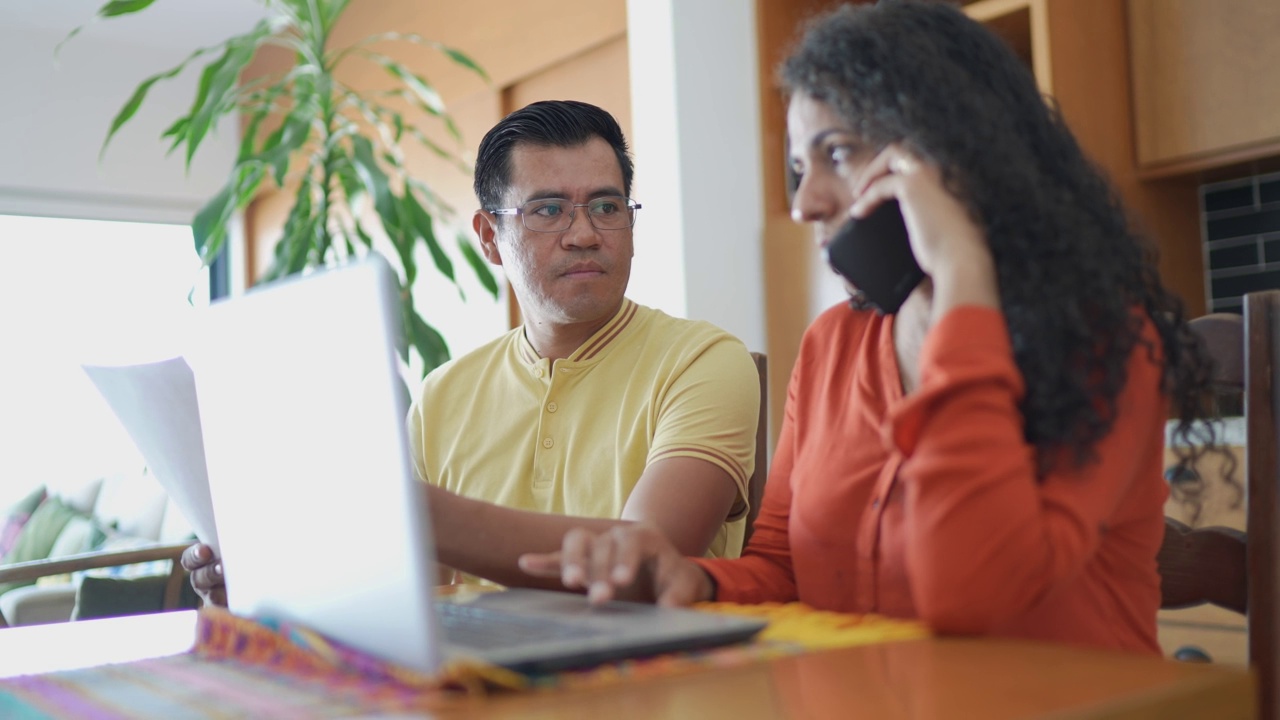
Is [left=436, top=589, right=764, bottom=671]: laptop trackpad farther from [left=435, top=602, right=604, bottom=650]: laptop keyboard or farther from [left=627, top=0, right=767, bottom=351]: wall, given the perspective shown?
[left=627, top=0, right=767, bottom=351]: wall

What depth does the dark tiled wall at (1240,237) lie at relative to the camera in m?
2.69

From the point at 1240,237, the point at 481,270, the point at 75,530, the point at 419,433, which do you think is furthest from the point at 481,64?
the point at 419,433

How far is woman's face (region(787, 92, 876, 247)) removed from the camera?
96 centimetres

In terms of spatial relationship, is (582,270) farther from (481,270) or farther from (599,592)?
(481,270)

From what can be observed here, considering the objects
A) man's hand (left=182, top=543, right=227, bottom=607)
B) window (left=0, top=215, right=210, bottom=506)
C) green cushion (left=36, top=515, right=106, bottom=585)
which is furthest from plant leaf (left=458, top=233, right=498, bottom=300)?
window (left=0, top=215, right=210, bottom=506)

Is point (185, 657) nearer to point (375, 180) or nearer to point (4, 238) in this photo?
point (375, 180)

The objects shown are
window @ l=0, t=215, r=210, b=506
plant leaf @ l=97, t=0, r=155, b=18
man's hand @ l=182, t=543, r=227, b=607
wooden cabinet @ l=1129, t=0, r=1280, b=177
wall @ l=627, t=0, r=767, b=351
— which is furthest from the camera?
window @ l=0, t=215, r=210, b=506

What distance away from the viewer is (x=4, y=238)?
217 inches

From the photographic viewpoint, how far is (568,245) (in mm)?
1560

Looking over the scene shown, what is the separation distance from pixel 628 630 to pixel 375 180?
2225mm

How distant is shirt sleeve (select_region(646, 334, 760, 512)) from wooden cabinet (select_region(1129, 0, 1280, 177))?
1.52 metres

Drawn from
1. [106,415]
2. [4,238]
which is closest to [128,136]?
[4,238]

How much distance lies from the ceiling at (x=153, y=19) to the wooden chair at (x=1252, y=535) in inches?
189

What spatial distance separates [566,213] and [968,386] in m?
0.90
